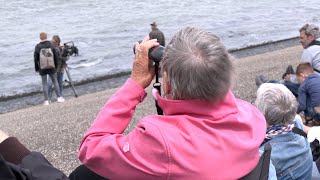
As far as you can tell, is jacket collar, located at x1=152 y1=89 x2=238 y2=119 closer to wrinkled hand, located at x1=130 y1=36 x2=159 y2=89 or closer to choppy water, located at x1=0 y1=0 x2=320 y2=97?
wrinkled hand, located at x1=130 y1=36 x2=159 y2=89

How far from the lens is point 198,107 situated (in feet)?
7.37

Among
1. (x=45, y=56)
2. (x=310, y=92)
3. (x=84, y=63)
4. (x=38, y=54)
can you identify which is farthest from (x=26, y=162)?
(x=84, y=63)

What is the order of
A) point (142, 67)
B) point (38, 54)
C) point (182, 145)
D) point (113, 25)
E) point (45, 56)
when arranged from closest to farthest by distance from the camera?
point (182, 145), point (142, 67), point (45, 56), point (38, 54), point (113, 25)

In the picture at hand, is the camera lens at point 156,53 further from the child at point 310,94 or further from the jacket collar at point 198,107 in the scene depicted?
the child at point 310,94

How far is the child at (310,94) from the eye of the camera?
536 centimetres

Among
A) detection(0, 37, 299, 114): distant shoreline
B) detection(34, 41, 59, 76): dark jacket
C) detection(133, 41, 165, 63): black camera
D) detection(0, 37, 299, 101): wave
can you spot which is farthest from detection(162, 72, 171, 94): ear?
detection(0, 37, 299, 101): wave

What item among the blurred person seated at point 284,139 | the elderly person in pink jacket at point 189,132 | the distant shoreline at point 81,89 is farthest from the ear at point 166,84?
the distant shoreline at point 81,89

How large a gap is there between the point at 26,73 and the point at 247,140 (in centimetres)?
2345

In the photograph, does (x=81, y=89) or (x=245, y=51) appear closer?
(x=81, y=89)

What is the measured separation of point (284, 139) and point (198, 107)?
119cm

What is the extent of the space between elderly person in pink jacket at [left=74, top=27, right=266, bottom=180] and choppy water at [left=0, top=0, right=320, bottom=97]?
16931mm

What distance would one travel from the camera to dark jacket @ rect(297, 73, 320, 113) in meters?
Answer: 5.36

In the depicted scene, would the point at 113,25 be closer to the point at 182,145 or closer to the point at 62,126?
the point at 62,126

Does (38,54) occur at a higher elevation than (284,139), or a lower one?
lower
